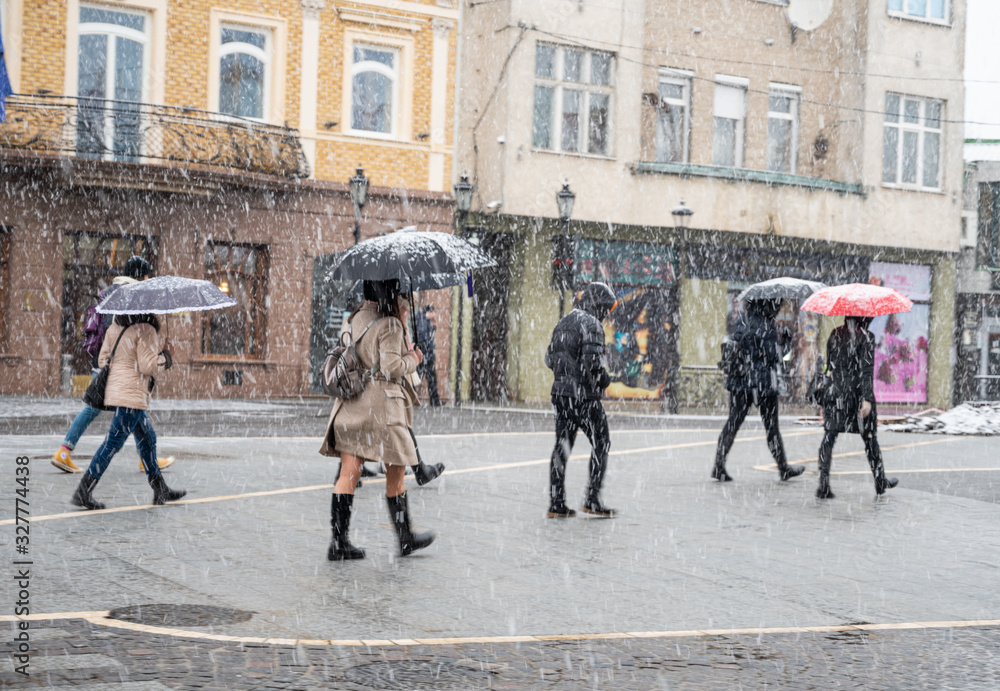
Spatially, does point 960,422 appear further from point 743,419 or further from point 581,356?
point 581,356

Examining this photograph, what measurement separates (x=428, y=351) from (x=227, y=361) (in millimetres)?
3849

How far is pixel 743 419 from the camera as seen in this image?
38.1 ft

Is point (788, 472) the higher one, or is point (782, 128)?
point (782, 128)

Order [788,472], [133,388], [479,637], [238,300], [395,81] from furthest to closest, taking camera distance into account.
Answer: [395,81], [238,300], [788,472], [133,388], [479,637]

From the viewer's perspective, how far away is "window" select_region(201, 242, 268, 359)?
24.8 m

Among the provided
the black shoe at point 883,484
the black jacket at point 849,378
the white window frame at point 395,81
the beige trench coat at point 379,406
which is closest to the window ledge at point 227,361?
the white window frame at point 395,81

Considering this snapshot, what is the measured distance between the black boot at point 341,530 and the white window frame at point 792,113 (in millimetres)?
23002

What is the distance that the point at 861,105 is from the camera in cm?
2886

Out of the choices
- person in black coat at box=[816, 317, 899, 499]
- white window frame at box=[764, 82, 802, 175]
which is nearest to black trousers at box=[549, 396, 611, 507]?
person in black coat at box=[816, 317, 899, 499]

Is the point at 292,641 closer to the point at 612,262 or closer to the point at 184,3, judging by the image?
the point at 184,3

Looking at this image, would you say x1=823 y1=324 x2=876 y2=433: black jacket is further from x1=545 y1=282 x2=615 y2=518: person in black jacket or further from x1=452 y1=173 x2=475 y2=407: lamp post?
x1=452 y1=173 x2=475 y2=407: lamp post

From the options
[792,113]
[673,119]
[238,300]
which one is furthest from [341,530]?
[792,113]

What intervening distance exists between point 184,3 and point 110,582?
19493 millimetres

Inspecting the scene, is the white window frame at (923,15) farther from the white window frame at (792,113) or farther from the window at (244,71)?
the window at (244,71)
